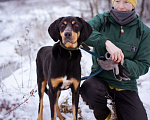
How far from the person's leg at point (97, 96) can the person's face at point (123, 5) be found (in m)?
0.95

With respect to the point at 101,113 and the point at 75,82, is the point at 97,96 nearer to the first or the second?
the point at 101,113

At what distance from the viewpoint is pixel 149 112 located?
2.34 metres

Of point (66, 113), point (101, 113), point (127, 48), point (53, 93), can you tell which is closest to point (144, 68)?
point (127, 48)

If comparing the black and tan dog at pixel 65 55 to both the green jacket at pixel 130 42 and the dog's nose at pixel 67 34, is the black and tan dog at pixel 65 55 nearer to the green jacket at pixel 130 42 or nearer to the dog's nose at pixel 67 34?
the dog's nose at pixel 67 34

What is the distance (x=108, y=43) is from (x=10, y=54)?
390 centimetres

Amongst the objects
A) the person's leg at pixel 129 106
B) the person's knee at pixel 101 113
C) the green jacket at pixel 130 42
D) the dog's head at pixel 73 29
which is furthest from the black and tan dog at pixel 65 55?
the person's leg at pixel 129 106

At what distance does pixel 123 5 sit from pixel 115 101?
48.8 inches

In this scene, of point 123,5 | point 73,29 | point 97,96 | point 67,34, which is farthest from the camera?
point 97,96

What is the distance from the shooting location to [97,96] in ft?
6.44

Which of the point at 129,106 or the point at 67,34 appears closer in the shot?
the point at 67,34

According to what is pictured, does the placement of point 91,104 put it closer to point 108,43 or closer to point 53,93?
point 53,93

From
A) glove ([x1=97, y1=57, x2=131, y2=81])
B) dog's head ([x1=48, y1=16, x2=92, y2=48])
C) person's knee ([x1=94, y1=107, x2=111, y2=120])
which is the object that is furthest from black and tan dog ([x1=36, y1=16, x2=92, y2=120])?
person's knee ([x1=94, y1=107, x2=111, y2=120])

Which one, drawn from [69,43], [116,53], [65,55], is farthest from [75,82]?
[116,53]

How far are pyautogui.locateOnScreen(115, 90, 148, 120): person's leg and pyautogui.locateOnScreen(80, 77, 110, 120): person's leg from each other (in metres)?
0.18
